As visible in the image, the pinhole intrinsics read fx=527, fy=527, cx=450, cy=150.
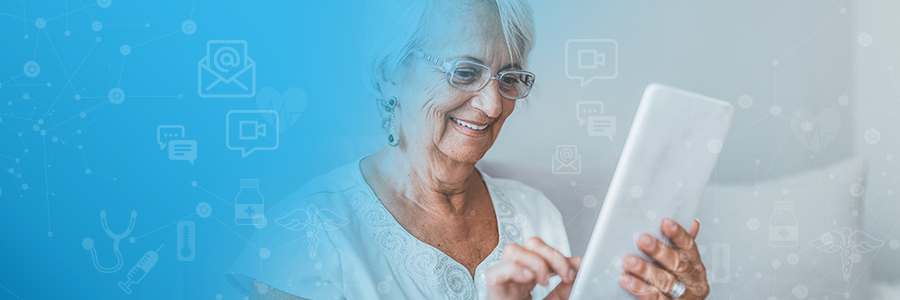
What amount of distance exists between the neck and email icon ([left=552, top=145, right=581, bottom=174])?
21 centimetres

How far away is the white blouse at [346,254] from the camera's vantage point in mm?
1194

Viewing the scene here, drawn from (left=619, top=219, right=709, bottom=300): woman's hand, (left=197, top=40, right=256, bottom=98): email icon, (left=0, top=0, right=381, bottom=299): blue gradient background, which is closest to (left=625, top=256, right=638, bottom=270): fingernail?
(left=619, top=219, right=709, bottom=300): woman's hand

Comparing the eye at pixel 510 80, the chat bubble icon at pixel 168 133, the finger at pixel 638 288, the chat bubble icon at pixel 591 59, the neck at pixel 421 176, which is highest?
the chat bubble icon at pixel 591 59

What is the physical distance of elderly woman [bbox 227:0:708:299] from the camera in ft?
3.79

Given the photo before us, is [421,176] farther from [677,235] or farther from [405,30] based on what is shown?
[677,235]

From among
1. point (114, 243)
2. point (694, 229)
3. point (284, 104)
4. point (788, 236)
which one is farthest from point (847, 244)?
point (114, 243)

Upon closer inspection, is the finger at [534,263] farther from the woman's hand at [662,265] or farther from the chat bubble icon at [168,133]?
the chat bubble icon at [168,133]

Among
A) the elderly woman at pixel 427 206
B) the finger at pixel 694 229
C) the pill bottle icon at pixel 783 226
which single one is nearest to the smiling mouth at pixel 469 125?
the elderly woman at pixel 427 206

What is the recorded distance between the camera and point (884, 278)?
1.38 metres

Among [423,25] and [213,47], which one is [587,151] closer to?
[423,25]

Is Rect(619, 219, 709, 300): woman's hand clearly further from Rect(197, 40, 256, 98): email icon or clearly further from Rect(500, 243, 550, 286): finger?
Rect(197, 40, 256, 98): email icon

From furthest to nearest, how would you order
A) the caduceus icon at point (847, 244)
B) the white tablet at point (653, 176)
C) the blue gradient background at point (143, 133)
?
the caduceus icon at point (847, 244) < the blue gradient background at point (143, 133) < the white tablet at point (653, 176)

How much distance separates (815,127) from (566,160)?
650mm

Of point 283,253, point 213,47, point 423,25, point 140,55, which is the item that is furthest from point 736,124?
point 140,55
